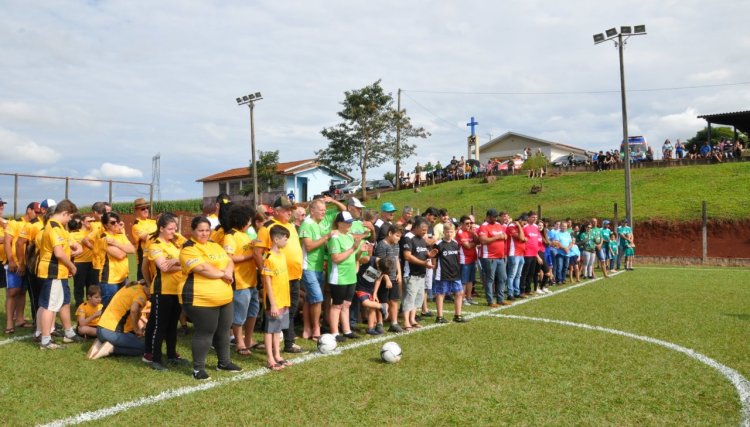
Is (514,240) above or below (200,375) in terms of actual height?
above

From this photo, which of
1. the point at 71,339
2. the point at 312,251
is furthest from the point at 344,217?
the point at 71,339

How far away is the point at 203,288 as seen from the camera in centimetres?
530

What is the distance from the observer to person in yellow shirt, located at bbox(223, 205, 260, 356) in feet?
19.8

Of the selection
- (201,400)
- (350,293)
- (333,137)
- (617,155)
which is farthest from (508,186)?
(201,400)

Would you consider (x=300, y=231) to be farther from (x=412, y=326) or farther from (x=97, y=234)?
(x=97, y=234)

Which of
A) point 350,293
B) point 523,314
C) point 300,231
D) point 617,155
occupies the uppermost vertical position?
point 617,155

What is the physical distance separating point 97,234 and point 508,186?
31.6 meters

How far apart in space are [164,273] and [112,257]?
2039mm

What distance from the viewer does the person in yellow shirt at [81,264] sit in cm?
800

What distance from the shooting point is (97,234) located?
8023 millimetres

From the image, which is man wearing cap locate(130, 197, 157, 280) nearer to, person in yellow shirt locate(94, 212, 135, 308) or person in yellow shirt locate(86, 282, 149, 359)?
person in yellow shirt locate(94, 212, 135, 308)

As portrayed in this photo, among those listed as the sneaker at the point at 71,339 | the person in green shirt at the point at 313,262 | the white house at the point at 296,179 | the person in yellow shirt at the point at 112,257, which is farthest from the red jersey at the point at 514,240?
the white house at the point at 296,179

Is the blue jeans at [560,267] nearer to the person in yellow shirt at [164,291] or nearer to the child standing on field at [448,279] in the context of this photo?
the child standing on field at [448,279]

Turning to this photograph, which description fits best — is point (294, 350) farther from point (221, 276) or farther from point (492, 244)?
point (492, 244)
